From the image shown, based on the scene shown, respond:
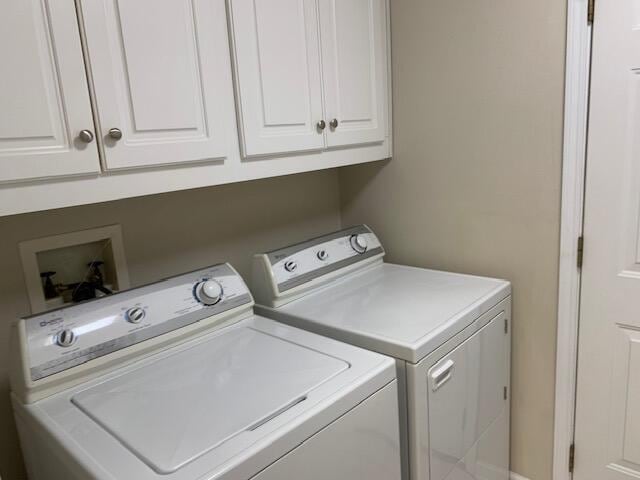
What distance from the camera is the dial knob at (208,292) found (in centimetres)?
145

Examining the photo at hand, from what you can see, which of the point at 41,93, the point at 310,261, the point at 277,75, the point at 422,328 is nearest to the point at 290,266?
the point at 310,261

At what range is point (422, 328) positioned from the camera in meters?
1.40

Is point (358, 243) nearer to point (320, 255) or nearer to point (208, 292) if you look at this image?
point (320, 255)

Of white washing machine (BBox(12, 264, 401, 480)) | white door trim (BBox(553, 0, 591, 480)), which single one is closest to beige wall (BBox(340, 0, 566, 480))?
white door trim (BBox(553, 0, 591, 480))

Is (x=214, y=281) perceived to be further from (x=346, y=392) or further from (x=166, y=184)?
(x=346, y=392)

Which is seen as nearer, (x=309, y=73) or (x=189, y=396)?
(x=189, y=396)

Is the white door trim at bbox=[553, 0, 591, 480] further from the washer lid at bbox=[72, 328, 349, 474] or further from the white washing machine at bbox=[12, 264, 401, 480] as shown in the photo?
the washer lid at bbox=[72, 328, 349, 474]

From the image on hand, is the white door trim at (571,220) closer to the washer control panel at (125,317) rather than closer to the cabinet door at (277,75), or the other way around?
the cabinet door at (277,75)

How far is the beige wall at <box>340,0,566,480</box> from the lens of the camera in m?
1.62

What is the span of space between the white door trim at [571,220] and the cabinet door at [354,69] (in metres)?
0.67

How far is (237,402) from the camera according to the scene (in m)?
1.08

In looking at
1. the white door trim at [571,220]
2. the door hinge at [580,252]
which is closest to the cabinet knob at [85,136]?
the white door trim at [571,220]

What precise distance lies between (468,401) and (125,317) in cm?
109

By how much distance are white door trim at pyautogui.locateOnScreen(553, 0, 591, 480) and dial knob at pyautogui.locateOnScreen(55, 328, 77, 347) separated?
154cm
